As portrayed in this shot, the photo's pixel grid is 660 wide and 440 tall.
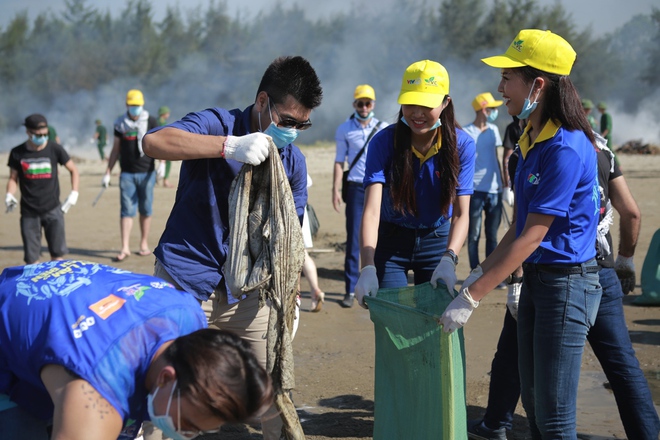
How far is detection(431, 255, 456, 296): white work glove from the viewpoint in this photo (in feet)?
11.9

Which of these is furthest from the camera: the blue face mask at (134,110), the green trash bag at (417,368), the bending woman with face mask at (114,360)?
the blue face mask at (134,110)

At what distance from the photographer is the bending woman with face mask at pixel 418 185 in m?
3.87

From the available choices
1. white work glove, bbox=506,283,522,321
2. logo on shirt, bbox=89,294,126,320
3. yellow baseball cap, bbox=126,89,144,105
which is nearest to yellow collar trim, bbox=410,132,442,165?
white work glove, bbox=506,283,522,321

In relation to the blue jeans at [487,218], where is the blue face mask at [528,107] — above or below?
above

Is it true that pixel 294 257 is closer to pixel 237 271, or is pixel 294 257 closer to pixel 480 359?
pixel 237 271

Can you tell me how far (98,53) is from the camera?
42.5 meters

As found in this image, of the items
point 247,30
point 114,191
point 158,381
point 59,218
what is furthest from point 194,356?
point 247,30

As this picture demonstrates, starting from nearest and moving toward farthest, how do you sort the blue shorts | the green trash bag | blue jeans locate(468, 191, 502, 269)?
1. the green trash bag
2. blue jeans locate(468, 191, 502, 269)
3. the blue shorts

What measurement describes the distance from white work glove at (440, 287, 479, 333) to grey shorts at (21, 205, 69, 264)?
19.4 feet

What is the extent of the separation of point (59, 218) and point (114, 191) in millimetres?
8540

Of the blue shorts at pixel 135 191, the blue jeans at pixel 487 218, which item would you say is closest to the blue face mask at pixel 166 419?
the blue jeans at pixel 487 218

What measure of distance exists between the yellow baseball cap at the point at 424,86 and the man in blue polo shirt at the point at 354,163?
3365 millimetres

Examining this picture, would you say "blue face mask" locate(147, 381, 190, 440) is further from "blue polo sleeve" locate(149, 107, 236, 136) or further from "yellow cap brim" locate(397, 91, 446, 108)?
"yellow cap brim" locate(397, 91, 446, 108)

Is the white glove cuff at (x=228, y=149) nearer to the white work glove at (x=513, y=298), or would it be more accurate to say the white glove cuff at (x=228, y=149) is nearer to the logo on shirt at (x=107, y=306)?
the logo on shirt at (x=107, y=306)
